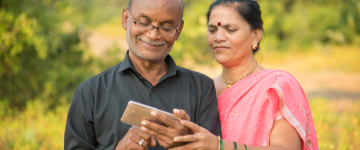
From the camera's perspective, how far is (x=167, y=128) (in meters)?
1.81

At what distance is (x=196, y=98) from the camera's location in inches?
92.0

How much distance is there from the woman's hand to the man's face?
0.66m

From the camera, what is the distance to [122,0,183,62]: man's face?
2164 millimetres

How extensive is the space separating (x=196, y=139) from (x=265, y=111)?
35.4 inches

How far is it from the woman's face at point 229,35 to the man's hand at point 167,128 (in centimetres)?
117

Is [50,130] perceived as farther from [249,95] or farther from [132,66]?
[249,95]

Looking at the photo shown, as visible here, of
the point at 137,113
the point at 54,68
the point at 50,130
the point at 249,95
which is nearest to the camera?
the point at 137,113

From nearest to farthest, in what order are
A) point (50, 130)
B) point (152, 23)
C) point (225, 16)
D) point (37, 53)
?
1. point (152, 23)
2. point (225, 16)
3. point (50, 130)
4. point (37, 53)

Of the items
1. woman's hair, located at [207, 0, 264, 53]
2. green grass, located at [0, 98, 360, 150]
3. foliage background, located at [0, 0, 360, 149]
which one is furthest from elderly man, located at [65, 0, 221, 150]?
green grass, located at [0, 98, 360, 150]

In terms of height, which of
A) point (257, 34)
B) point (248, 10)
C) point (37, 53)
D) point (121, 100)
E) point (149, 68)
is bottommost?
point (37, 53)

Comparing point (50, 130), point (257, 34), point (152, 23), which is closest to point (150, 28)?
point (152, 23)

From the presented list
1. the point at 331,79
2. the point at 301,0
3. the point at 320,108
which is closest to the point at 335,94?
the point at 331,79

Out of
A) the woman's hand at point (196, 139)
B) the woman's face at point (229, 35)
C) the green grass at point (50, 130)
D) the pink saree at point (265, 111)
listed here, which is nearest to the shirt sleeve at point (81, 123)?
the woman's hand at point (196, 139)

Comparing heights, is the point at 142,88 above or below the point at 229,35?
below
